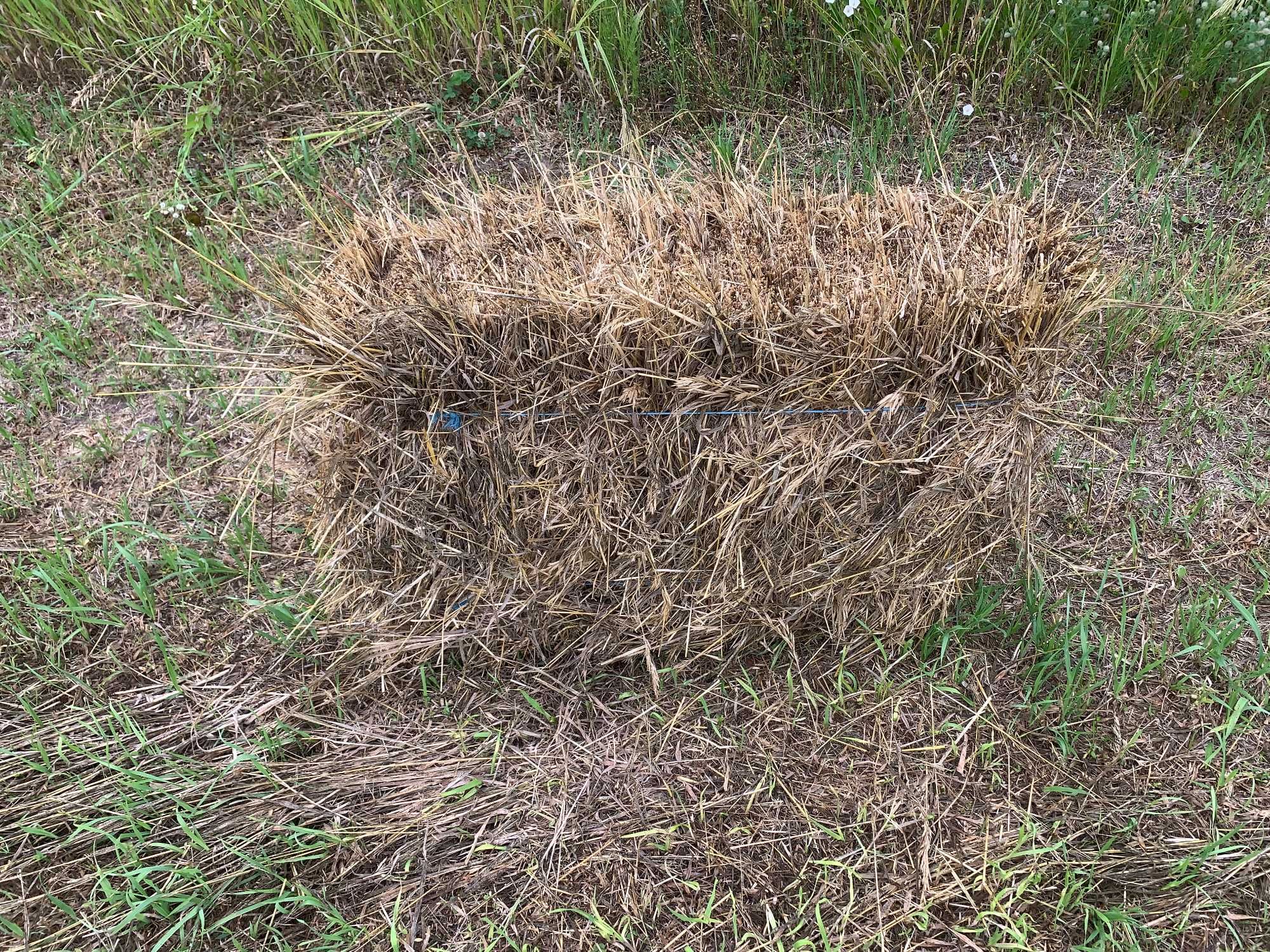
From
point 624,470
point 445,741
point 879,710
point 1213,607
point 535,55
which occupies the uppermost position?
point 535,55

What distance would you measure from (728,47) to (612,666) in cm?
214

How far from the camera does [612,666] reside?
196 centimetres

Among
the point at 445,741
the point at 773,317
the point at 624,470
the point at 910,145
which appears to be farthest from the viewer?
the point at 910,145

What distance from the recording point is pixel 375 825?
169 cm

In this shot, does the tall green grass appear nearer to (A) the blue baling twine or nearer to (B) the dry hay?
(A) the blue baling twine

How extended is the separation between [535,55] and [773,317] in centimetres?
183

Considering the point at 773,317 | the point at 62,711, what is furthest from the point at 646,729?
the point at 62,711

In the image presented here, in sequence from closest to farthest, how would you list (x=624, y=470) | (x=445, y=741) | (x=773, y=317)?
(x=773, y=317), (x=624, y=470), (x=445, y=741)

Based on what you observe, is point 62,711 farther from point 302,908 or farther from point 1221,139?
point 1221,139

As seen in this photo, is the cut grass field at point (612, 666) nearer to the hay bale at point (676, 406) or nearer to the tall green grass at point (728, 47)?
the tall green grass at point (728, 47)

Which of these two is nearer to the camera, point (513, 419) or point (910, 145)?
point (513, 419)

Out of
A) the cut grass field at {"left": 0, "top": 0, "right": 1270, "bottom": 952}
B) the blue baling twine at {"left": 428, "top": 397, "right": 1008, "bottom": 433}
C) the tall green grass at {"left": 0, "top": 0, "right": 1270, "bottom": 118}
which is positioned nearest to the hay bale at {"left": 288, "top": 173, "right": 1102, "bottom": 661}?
the blue baling twine at {"left": 428, "top": 397, "right": 1008, "bottom": 433}

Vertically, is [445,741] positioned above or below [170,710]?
below

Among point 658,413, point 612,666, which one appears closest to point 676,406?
point 658,413
